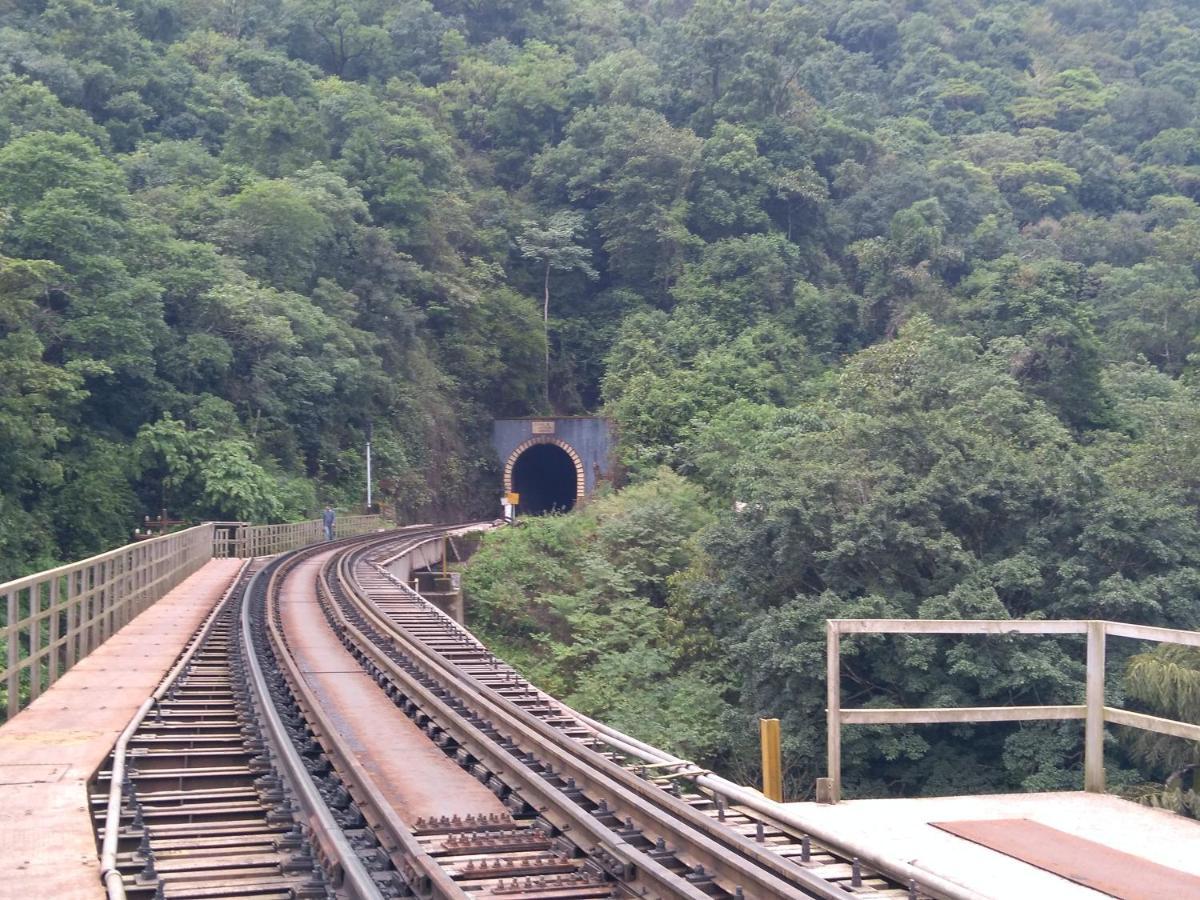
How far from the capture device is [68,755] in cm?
789

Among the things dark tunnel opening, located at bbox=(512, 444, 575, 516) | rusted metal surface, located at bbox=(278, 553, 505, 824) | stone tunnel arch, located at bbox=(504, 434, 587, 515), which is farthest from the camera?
dark tunnel opening, located at bbox=(512, 444, 575, 516)

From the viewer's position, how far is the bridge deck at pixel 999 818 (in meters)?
5.38

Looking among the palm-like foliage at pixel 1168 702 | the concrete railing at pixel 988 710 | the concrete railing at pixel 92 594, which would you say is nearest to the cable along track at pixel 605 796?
the concrete railing at pixel 988 710

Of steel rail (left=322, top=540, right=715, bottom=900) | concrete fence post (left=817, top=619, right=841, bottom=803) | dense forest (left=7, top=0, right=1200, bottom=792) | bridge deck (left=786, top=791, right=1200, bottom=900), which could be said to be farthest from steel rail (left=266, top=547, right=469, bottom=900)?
dense forest (left=7, top=0, right=1200, bottom=792)

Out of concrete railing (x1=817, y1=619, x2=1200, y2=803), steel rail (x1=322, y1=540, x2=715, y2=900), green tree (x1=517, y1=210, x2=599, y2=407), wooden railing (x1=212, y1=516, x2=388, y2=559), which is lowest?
wooden railing (x1=212, y1=516, x2=388, y2=559)

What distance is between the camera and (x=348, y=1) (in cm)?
6206

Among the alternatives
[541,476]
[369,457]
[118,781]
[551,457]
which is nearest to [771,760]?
[118,781]

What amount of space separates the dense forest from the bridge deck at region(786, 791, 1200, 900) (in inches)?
227

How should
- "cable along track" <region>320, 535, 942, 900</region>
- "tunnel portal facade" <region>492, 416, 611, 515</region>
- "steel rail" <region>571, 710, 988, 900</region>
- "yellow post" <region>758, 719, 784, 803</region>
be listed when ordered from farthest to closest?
"tunnel portal facade" <region>492, 416, 611, 515</region> < "yellow post" <region>758, 719, 784, 803</region> < "cable along track" <region>320, 535, 942, 900</region> < "steel rail" <region>571, 710, 988, 900</region>

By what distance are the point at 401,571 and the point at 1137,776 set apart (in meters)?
18.5

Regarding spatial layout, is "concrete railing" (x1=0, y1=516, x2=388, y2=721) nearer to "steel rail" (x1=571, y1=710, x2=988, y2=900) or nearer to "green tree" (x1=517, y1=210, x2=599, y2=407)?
"steel rail" (x1=571, y1=710, x2=988, y2=900)

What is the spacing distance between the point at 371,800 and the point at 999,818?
3.39m

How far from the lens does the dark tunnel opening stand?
55.0 meters

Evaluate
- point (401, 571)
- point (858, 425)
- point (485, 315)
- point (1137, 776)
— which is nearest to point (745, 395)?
point (485, 315)
